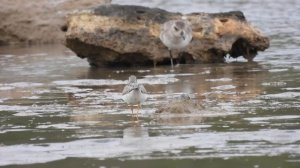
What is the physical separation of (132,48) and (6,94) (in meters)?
3.70

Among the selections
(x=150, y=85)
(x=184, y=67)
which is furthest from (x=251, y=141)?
(x=184, y=67)

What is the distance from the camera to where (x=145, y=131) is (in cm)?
883

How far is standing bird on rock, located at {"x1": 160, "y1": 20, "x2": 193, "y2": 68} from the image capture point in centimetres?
1526

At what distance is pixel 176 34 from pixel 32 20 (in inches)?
276

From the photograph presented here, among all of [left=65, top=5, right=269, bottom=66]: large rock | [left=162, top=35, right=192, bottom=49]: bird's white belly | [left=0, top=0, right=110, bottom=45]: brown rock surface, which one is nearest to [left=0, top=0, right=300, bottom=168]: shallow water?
[left=65, top=5, right=269, bottom=66]: large rock

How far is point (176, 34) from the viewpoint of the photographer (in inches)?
598

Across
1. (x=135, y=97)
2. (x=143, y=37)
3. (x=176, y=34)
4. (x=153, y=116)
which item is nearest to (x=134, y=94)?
(x=135, y=97)

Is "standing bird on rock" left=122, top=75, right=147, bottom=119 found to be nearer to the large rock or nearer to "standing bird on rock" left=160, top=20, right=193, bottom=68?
"standing bird on rock" left=160, top=20, right=193, bottom=68

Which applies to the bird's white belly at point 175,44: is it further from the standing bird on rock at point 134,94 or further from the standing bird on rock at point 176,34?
the standing bird on rock at point 134,94

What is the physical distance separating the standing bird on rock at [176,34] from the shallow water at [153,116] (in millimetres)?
490

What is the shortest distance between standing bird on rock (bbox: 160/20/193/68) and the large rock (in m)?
0.26

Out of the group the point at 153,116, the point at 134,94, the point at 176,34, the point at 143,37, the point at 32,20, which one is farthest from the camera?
the point at 32,20

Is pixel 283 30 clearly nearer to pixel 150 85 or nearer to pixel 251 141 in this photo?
pixel 150 85

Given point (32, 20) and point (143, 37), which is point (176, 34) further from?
point (32, 20)
